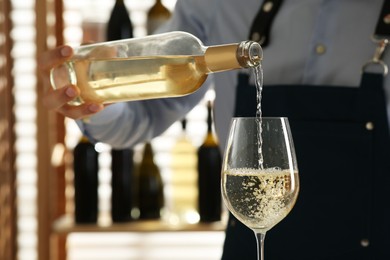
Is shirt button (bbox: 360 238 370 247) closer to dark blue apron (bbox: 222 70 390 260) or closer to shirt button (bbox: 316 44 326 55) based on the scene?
dark blue apron (bbox: 222 70 390 260)

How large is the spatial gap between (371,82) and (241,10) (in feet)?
1.17

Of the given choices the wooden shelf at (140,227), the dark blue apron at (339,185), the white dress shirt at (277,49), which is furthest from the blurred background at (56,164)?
the dark blue apron at (339,185)

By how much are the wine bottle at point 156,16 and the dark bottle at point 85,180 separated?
0.39m

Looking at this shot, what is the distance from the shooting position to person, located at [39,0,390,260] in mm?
1542

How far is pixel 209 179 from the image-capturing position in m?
2.47

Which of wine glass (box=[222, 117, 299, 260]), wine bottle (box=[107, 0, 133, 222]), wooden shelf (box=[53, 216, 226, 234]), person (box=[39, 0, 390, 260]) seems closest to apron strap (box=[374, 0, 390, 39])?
person (box=[39, 0, 390, 260])

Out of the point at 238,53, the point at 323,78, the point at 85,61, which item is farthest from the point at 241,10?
the point at 238,53

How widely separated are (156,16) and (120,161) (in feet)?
1.48

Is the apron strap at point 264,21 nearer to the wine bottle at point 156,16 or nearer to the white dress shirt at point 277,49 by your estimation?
the white dress shirt at point 277,49

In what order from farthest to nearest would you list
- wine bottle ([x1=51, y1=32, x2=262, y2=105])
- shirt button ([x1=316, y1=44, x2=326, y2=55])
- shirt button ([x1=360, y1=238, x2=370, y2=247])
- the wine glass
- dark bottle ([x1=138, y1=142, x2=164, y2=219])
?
dark bottle ([x1=138, y1=142, x2=164, y2=219])
shirt button ([x1=316, y1=44, x2=326, y2=55])
shirt button ([x1=360, y1=238, x2=370, y2=247])
wine bottle ([x1=51, y1=32, x2=262, y2=105])
the wine glass

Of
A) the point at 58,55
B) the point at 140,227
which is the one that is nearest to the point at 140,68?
the point at 58,55

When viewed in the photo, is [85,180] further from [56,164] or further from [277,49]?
[277,49]

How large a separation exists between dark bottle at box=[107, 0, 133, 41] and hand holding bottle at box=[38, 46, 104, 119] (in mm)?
971

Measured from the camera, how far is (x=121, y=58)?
1.36 m
